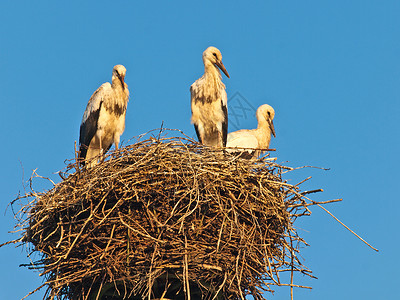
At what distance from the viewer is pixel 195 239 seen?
5812 mm

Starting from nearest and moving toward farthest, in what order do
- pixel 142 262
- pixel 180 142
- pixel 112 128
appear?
pixel 142 262 < pixel 180 142 < pixel 112 128

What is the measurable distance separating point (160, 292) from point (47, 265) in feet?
3.26

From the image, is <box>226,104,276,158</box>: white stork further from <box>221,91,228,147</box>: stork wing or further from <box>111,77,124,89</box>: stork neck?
<box>111,77,124,89</box>: stork neck

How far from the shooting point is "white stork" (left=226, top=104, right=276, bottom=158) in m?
9.63

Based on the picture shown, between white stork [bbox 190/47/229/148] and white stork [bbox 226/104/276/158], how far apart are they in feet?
2.23

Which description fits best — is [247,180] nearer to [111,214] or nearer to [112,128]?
[111,214]

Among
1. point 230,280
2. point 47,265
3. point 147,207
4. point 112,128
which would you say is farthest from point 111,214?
point 112,128

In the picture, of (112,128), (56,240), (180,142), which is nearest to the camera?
(56,240)

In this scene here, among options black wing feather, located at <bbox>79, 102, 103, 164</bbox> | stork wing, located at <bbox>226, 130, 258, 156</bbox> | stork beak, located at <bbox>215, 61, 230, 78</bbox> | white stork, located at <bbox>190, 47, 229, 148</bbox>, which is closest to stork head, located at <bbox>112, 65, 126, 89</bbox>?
black wing feather, located at <bbox>79, 102, 103, 164</bbox>

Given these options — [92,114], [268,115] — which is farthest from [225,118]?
[92,114]

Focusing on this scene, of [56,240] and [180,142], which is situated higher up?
[180,142]

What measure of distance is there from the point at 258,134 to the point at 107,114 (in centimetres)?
237

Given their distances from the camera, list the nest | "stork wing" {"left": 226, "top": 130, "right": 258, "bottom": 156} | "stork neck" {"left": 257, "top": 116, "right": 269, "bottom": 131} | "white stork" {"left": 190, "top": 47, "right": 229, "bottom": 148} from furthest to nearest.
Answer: "stork neck" {"left": 257, "top": 116, "right": 269, "bottom": 131}, "stork wing" {"left": 226, "top": 130, "right": 258, "bottom": 156}, "white stork" {"left": 190, "top": 47, "right": 229, "bottom": 148}, the nest

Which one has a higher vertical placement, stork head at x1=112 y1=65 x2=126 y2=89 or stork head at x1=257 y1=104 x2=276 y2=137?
stork head at x1=257 y1=104 x2=276 y2=137
